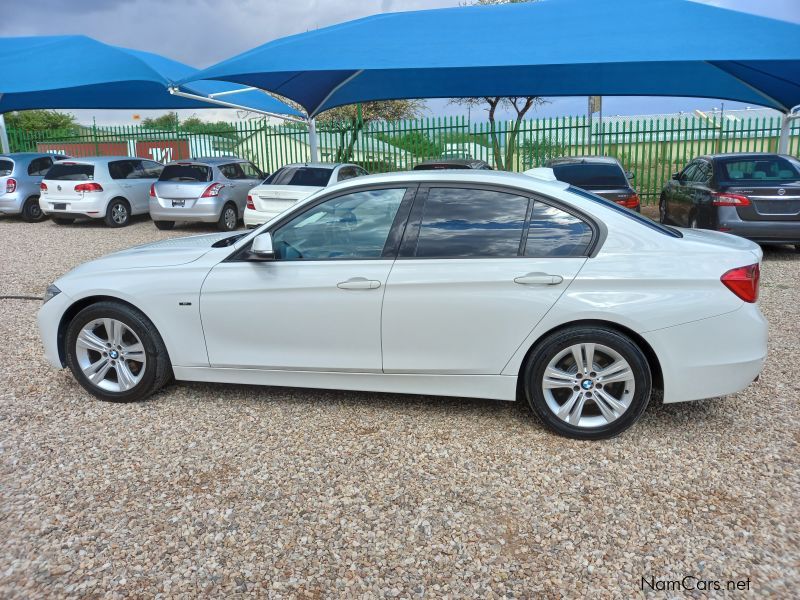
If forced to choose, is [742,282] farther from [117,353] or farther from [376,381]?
[117,353]

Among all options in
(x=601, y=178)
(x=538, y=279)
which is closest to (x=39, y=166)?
(x=601, y=178)

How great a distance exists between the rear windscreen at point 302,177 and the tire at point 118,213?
4794mm

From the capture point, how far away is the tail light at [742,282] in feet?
11.6

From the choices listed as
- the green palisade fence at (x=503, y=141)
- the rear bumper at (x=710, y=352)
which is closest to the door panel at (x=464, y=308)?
the rear bumper at (x=710, y=352)

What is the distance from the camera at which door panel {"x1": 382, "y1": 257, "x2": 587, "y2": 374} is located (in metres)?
3.65

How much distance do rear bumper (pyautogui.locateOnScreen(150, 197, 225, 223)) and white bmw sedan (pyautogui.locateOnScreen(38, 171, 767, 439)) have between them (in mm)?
8953

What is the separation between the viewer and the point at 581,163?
35.9 ft

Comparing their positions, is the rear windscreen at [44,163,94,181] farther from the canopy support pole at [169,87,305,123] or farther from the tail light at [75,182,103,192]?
the canopy support pole at [169,87,305,123]

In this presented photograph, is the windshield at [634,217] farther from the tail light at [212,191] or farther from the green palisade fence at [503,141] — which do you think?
the green palisade fence at [503,141]

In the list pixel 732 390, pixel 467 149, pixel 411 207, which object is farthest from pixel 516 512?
pixel 467 149

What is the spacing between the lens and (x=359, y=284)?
12.5 ft

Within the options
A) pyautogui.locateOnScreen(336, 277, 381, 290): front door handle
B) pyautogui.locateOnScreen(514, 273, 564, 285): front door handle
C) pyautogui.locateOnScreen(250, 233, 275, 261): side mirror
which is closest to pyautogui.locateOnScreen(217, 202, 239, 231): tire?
pyautogui.locateOnScreen(250, 233, 275, 261): side mirror

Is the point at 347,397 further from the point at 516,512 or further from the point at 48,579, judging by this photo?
the point at 48,579

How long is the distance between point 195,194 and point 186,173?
23.6 inches
